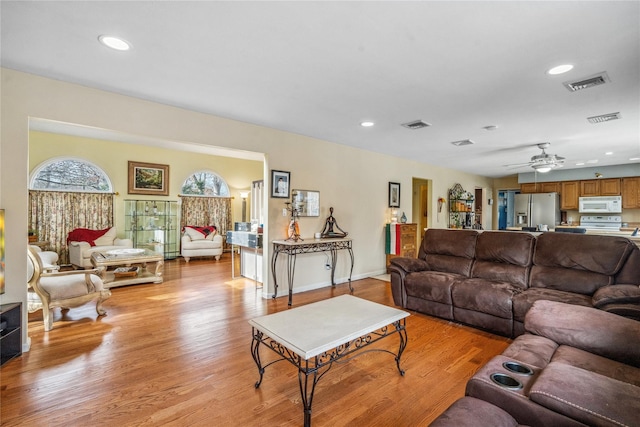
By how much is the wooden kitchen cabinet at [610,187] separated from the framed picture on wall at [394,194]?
A: 5.63 m

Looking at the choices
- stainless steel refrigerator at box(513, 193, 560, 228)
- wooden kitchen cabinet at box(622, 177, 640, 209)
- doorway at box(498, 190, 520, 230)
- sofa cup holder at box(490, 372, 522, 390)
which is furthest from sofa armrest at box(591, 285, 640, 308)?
doorway at box(498, 190, 520, 230)

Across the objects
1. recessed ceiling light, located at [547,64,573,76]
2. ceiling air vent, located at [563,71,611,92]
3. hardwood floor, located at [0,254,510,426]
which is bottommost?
hardwood floor, located at [0,254,510,426]

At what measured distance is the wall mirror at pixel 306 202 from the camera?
15.0 ft

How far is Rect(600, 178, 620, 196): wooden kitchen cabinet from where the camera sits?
23.9 ft

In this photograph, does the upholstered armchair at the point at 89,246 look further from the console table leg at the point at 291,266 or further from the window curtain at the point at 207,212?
the console table leg at the point at 291,266

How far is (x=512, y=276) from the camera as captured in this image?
3.32m

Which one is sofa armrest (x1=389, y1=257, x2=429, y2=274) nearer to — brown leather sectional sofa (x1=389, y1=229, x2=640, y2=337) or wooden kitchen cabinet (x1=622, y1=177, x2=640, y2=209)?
A: brown leather sectional sofa (x1=389, y1=229, x2=640, y2=337)

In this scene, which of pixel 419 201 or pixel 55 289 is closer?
pixel 55 289

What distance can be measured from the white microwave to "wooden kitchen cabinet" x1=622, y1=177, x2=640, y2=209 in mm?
111

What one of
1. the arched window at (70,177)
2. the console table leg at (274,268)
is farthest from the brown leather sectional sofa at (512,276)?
the arched window at (70,177)

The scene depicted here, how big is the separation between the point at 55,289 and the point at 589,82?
224 inches

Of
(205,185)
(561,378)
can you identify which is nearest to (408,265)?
(561,378)

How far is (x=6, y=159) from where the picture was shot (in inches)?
98.8

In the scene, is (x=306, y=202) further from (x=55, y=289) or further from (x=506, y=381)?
(x=506, y=381)
